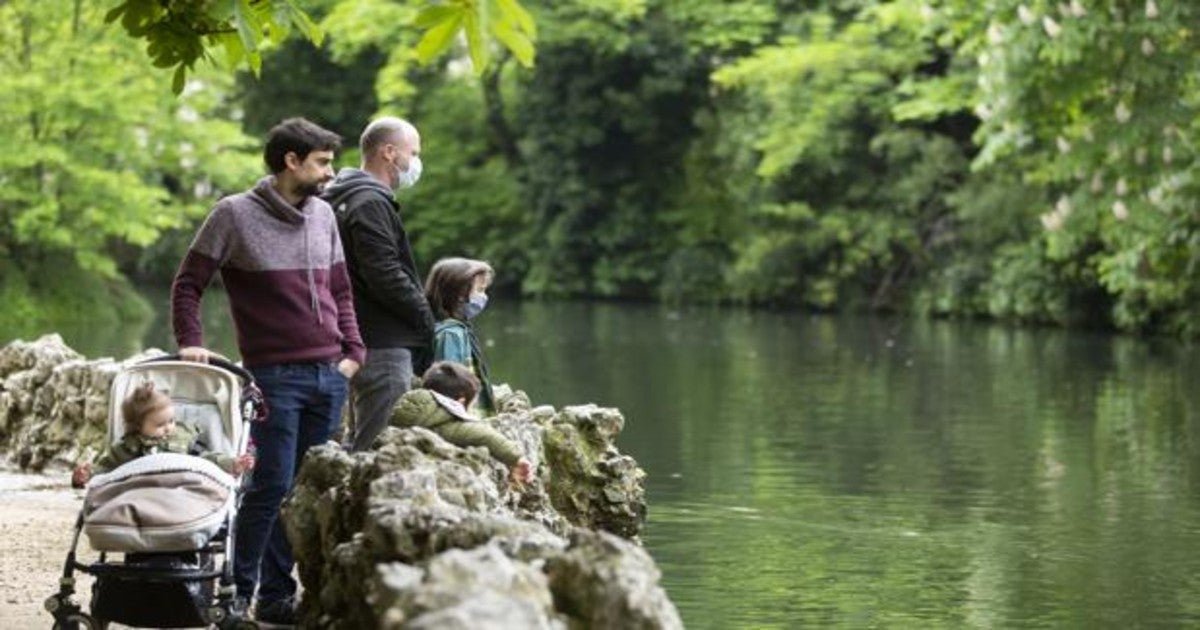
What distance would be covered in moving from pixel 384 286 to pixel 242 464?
1.56m

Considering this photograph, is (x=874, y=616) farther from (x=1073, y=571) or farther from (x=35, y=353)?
(x=35, y=353)

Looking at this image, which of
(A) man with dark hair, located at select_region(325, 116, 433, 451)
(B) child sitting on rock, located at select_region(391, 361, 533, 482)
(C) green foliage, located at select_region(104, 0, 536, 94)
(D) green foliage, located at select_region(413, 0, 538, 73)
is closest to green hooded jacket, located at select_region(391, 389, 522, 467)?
(B) child sitting on rock, located at select_region(391, 361, 533, 482)

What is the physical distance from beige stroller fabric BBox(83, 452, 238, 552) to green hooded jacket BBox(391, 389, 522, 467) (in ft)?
4.87

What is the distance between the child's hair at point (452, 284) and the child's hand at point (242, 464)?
2201 millimetres

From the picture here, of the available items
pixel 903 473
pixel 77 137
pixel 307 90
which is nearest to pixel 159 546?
pixel 903 473

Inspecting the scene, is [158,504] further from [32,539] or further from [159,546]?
[32,539]

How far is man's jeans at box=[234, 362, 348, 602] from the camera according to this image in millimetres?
9578

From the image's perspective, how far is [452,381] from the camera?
1031 centimetres

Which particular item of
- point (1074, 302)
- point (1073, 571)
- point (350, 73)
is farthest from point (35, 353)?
point (350, 73)

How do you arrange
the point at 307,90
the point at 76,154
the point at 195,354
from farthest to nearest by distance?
the point at 307,90, the point at 76,154, the point at 195,354

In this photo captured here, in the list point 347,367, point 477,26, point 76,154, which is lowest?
point 347,367

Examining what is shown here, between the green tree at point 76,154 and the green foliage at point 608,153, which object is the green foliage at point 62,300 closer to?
the green tree at point 76,154

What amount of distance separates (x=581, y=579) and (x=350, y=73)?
5991 centimetres

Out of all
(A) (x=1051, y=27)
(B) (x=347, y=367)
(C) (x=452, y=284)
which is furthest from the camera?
(A) (x=1051, y=27)
